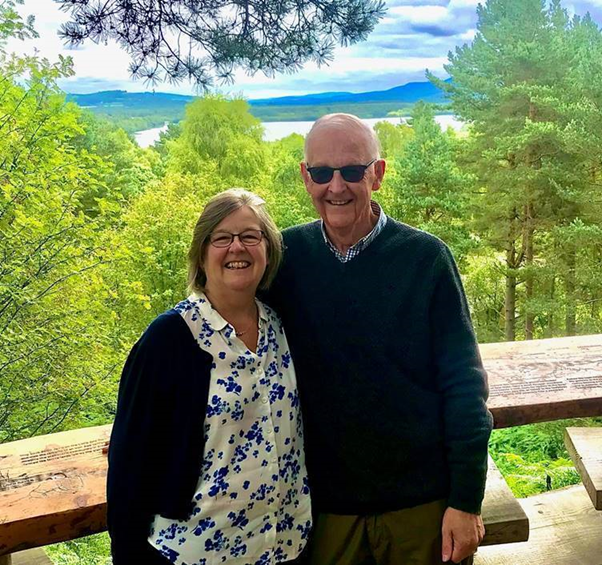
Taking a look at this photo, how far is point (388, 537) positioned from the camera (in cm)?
111

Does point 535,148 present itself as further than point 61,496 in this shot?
Yes

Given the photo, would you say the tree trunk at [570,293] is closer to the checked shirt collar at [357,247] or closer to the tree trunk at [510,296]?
the tree trunk at [510,296]

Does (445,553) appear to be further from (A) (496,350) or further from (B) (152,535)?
(A) (496,350)

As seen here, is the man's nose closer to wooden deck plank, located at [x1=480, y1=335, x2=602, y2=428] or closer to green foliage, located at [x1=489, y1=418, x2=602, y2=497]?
wooden deck plank, located at [x1=480, y1=335, x2=602, y2=428]

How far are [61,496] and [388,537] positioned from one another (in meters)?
0.57

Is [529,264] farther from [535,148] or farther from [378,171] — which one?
[378,171]

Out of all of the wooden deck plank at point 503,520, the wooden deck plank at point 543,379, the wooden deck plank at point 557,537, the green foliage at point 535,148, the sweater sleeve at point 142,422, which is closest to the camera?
the sweater sleeve at point 142,422

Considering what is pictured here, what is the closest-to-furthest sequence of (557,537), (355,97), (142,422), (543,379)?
1. (142,422)
2. (543,379)
3. (557,537)
4. (355,97)

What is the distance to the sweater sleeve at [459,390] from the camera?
1.06 metres

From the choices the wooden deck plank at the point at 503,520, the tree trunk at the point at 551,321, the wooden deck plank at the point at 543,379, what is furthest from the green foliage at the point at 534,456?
the tree trunk at the point at 551,321

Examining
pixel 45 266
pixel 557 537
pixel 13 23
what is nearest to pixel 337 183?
pixel 557 537

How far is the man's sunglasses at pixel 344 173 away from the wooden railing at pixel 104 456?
60cm

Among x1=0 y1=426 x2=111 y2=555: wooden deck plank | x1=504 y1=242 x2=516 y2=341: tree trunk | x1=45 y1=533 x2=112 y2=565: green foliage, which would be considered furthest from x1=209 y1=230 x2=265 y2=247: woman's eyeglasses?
x1=504 y1=242 x2=516 y2=341: tree trunk

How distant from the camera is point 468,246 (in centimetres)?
652
